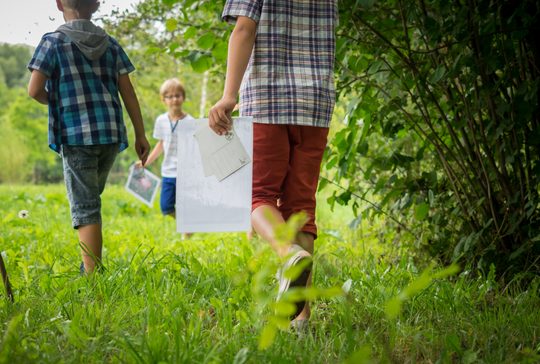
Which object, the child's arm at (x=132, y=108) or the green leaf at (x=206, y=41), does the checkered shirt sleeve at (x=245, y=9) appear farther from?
the child's arm at (x=132, y=108)

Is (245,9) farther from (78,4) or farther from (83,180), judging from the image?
(83,180)

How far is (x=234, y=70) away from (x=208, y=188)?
437mm

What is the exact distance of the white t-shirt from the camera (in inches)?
246

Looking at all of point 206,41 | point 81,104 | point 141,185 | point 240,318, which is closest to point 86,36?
point 81,104

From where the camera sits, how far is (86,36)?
3.06 metres

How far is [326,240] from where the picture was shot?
16.6ft

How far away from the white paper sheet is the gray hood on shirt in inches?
41.3

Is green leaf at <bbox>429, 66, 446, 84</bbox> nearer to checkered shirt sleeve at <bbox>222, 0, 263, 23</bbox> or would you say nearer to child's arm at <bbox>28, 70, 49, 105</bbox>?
checkered shirt sleeve at <bbox>222, 0, 263, 23</bbox>

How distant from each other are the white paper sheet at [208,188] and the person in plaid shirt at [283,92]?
0.26 ft

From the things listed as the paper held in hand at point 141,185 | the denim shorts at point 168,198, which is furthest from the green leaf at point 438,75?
the denim shorts at point 168,198

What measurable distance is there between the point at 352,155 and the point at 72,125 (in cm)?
142

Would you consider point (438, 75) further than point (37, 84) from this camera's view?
No

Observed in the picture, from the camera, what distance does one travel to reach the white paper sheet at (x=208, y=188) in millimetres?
2295

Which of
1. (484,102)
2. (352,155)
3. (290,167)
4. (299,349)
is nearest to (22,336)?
(299,349)
